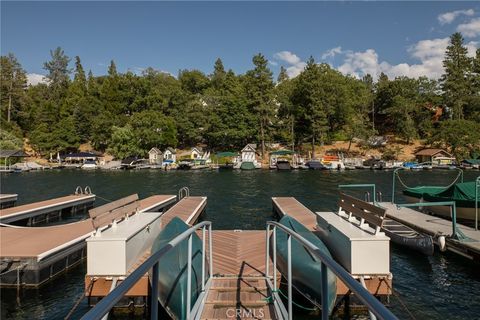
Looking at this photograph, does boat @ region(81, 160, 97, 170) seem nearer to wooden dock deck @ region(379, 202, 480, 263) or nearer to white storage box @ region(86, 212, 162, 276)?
wooden dock deck @ region(379, 202, 480, 263)

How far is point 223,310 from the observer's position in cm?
582

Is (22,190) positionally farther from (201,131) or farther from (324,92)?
(324,92)

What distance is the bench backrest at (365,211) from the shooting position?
7625mm

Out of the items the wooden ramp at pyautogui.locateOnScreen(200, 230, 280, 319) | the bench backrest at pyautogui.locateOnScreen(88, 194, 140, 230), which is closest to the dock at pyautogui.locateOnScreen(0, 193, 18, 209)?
the bench backrest at pyautogui.locateOnScreen(88, 194, 140, 230)

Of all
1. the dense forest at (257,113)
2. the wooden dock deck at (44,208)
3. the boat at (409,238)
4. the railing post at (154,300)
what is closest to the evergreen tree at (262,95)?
the dense forest at (257,113)

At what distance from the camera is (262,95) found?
74.1m

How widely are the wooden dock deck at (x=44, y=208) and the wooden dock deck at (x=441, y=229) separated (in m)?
18.7

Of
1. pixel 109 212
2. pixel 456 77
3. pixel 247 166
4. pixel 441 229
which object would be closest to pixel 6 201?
pixel 109 212

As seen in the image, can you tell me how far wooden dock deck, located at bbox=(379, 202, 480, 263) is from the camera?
11711mm

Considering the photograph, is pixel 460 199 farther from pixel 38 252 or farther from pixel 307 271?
pixel 38 252

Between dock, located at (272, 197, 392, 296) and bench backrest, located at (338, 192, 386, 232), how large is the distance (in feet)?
3.80

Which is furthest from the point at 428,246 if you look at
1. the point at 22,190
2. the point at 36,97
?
the point at 36,97

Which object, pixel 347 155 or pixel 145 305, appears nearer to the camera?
pixel 145 305

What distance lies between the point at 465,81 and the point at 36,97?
370 feet
